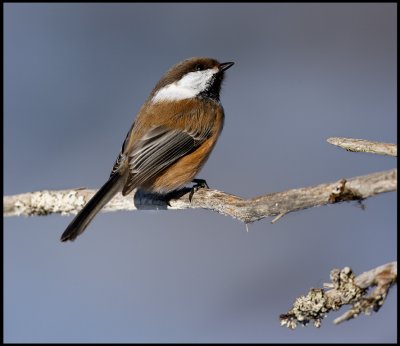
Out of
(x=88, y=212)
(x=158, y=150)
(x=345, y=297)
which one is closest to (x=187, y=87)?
(x=158, y=150)

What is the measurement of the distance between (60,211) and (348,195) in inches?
63.0

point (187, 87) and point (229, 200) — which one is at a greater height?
point (187, 87)

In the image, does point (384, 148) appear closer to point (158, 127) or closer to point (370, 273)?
point (370, 273)

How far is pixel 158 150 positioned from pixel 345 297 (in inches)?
57.6

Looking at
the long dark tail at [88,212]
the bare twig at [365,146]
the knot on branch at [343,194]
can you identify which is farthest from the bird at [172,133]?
the knot on branch at [343,194]

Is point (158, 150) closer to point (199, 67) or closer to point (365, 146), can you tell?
point (199, 67)

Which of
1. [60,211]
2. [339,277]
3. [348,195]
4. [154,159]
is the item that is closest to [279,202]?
[348,195]

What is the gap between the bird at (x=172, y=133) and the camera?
2549mm

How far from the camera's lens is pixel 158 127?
2738 mm

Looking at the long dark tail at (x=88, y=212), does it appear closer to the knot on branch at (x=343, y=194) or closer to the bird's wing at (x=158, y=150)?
the bird's wing at (x=158, y=150)

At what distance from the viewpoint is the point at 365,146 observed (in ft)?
5.47

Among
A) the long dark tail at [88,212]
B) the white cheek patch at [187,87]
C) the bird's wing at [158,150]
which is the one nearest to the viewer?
the long dark tail at [88,212]

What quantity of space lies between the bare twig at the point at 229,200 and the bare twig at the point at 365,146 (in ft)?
0.48

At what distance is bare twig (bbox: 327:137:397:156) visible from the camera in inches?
59.6
